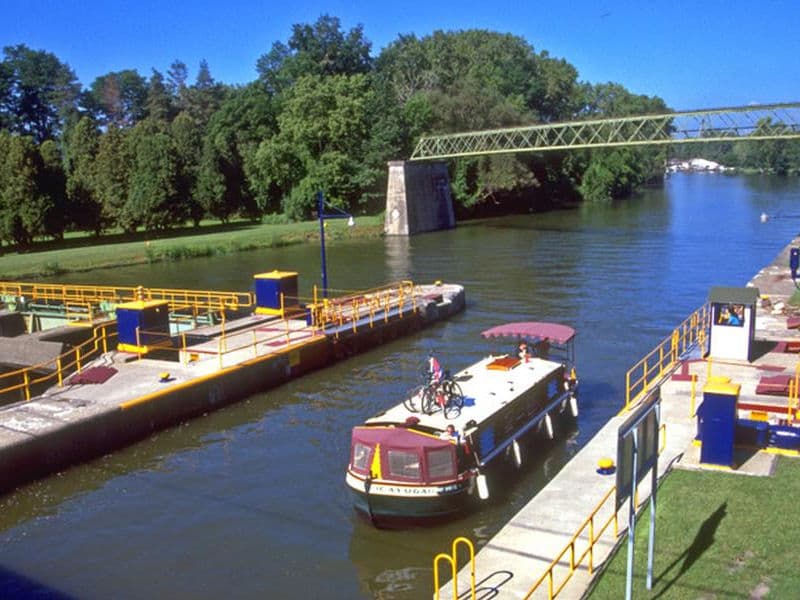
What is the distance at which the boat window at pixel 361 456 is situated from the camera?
16.7 meters

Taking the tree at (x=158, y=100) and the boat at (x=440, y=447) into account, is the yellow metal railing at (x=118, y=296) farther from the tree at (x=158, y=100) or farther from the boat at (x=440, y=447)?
the tree at (x=158, y=100)

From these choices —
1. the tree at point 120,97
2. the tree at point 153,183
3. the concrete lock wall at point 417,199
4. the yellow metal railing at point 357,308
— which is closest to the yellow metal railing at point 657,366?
the yellow metal railing at point 357,308

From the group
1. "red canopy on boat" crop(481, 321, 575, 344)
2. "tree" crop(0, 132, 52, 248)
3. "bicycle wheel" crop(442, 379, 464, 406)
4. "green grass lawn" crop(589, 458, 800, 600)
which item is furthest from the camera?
"tree" crop(0, 132, 52, 248)

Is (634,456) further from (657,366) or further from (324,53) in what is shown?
(324,53)

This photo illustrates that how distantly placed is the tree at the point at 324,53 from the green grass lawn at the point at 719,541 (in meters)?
106

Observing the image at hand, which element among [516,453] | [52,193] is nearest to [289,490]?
[516,453]

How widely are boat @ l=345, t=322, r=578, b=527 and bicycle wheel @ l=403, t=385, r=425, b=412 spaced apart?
28 mm

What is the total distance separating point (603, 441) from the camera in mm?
18234

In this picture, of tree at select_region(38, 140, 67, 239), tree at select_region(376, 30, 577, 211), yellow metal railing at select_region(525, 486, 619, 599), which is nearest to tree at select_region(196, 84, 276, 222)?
tree at select_region(38, 140, 67, 239)

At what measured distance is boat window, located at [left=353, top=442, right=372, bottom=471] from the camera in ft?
54.7

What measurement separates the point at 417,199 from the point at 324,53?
41.6 m

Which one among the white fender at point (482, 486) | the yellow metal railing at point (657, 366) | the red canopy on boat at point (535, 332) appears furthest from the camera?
the red canopy on boat at point (535, 332)

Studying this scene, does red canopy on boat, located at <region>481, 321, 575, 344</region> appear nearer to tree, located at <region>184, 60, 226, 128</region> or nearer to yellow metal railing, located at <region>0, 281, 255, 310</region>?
yellow metal railing, located at <region>0, 281, 255, 310</region>

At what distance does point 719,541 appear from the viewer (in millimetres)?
13008
